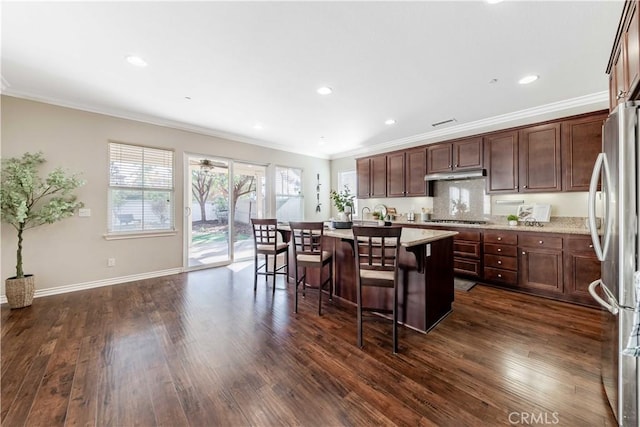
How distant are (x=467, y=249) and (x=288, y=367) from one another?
11.5 ft

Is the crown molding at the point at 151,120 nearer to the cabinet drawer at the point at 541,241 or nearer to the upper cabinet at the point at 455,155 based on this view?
the upper cabinet at the point at 455,155

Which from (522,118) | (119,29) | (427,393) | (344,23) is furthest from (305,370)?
(522,118)

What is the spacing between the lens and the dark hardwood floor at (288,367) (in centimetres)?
146

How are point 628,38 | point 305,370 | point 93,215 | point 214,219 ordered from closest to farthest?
point 628,38 < point 305,370 < point 93,215 < point 214,219

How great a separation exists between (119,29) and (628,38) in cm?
364

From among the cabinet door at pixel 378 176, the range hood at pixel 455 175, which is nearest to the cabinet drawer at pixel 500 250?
the range hood at pixel 455 175

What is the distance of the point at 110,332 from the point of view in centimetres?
240

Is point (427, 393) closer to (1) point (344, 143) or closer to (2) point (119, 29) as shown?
(2) point (119, 29)

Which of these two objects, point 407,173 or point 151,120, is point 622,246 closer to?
point 407,173

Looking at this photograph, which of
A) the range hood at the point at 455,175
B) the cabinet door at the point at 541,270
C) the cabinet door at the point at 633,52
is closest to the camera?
the cabinet door at the point at 633,52

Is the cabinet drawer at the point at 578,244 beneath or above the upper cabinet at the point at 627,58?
beneath

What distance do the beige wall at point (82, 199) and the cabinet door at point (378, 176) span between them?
4017mm

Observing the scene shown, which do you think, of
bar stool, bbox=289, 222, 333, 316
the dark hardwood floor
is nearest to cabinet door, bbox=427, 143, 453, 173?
the dark hardwood floor

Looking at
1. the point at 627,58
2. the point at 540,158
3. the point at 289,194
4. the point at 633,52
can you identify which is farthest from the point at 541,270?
the point at 289,194
